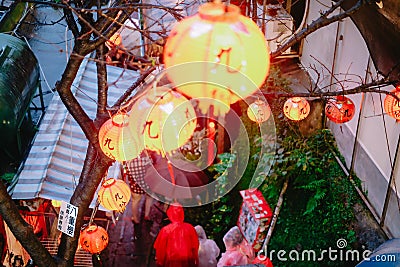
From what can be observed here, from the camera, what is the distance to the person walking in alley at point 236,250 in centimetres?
911

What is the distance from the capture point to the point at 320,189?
10.8m

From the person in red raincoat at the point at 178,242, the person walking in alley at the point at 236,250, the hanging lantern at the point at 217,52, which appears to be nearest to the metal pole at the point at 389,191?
the person walking in alley at the point at 236,250

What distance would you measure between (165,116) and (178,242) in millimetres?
4315

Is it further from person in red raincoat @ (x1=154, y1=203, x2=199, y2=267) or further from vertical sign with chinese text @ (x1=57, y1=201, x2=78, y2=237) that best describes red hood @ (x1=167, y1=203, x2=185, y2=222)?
vertical sign with chinese text @ (x1=57, y1=201, x2=78, y2=237)

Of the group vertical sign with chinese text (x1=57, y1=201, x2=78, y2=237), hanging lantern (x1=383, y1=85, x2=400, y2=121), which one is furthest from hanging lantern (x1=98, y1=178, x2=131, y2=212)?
hanging lantern (x1=383, y1=85, x2=400, y2=121)

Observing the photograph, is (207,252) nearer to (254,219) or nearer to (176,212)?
(176,212)

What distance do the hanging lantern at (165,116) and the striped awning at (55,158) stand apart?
321 cm

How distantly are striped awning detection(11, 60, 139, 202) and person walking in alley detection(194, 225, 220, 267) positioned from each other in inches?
101

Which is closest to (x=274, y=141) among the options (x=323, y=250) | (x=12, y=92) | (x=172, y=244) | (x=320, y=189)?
(x=320, y=189)

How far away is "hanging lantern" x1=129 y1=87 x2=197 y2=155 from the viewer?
5.86 metres

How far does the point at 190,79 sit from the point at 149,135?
183cm

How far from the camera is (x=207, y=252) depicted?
33.7 feet

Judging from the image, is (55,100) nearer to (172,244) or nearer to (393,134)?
(172,244)

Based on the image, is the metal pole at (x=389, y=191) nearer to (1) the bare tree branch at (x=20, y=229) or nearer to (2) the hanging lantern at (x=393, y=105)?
(2) the hanging lantern at (x=393, y=105)
